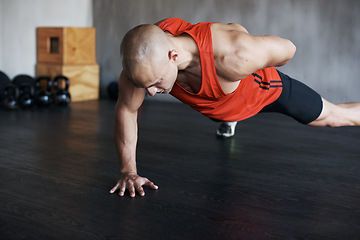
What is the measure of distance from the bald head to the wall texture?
3648mm

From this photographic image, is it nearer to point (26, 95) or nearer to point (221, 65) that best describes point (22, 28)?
point (26, 95)

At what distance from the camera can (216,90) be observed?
159cm

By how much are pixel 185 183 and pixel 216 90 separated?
1.69ft

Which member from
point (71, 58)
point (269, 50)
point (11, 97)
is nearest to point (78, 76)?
point (71, 58)

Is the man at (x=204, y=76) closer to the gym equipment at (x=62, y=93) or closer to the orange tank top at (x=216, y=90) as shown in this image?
the orange tank top at (x=216, y=90)

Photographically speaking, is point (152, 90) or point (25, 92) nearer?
point (152, 90)

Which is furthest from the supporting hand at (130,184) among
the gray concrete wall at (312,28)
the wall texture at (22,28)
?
the wall texture at (22,28)

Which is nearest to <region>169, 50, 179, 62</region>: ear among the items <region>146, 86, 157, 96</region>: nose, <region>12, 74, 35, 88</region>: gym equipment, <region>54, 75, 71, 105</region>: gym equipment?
<region>146, 86, 157, 96</region>: nose

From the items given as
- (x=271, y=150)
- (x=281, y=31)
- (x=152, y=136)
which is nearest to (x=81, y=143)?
(x=152, y=136)

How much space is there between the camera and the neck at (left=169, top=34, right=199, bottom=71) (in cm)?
146

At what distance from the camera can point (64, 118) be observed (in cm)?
350

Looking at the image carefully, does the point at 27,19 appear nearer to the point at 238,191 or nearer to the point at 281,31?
the point at 281,31

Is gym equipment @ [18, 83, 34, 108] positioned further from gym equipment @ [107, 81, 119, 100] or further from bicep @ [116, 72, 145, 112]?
bicep @ [116, 72, 145, 112]

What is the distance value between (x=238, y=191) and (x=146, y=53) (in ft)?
2.63
